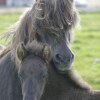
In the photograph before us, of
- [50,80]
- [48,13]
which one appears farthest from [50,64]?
[48,13]

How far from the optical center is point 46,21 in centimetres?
647

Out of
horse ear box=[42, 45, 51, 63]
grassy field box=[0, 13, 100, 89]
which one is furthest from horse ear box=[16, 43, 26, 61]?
grassy field box=[0, 13, 100, 89]

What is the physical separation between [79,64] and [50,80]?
9.69m

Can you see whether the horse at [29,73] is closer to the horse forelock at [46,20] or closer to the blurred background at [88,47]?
the horse forelock at [46,20]

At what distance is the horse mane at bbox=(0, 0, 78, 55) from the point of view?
20.8ft

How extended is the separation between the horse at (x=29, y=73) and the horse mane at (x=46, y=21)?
42cm

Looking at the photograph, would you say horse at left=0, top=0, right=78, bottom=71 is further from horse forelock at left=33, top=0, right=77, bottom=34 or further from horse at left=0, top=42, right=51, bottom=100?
horse at left=0, top=42, right=51, bottom=100

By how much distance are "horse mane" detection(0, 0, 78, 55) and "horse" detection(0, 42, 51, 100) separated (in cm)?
42

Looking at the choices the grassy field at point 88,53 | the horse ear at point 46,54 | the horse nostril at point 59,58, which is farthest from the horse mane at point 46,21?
the grassy field at point 88,53

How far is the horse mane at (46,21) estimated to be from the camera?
20.8 ft

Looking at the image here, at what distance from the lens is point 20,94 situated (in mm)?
5980

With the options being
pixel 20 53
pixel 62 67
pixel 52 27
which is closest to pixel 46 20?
pixel 52 27

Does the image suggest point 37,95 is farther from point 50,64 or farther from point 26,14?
point 26,14

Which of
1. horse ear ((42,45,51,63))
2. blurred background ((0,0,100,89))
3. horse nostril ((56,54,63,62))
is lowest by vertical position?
blurred background ((0,0,100,89))
